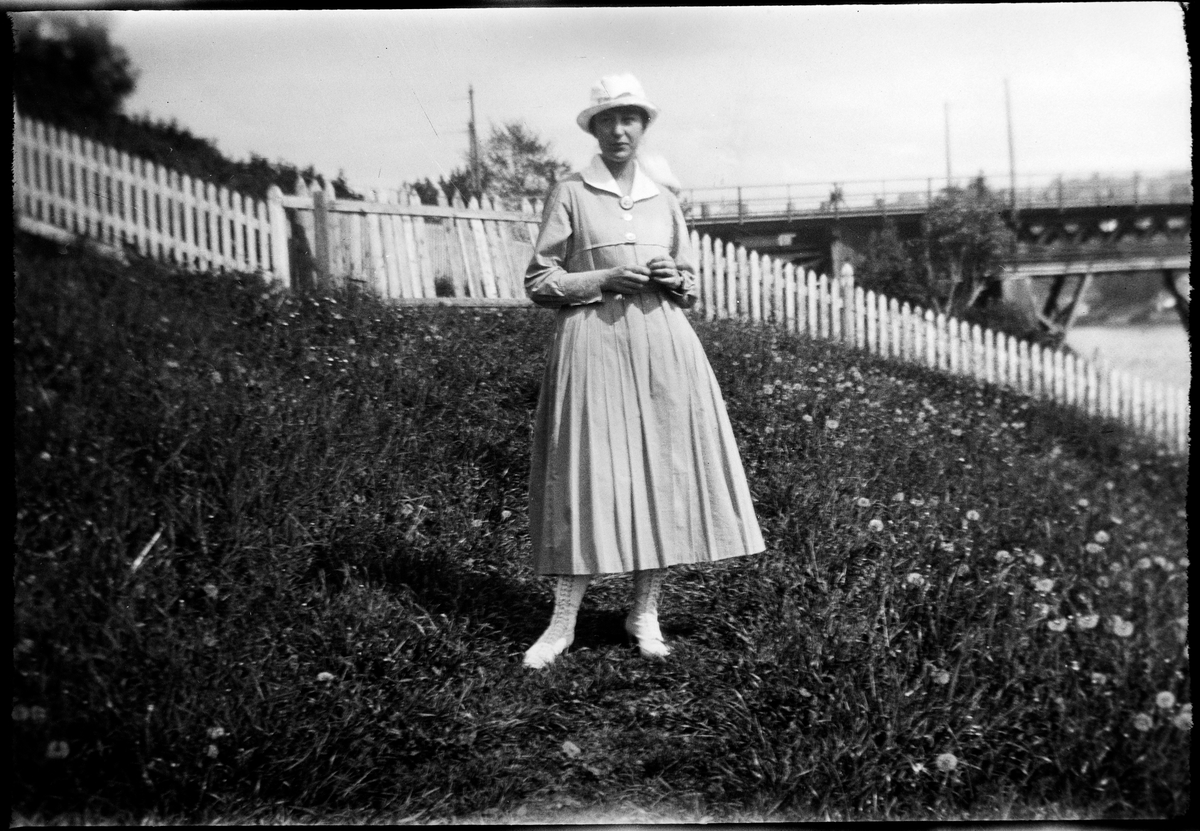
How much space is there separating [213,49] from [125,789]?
209cm

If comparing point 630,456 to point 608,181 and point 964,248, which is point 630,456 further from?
point 964,248

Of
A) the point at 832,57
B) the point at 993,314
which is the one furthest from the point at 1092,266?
the point at 832,57

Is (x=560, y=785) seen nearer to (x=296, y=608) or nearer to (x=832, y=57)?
(x=296, y=608)

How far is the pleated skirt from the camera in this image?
260cm

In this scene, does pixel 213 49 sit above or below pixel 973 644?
above

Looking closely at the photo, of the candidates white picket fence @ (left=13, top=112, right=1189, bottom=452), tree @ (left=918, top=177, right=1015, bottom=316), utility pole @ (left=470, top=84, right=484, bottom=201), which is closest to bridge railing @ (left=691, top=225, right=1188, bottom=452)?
white picket fence @ (left=13, top=112, right=1189, bottom=452)

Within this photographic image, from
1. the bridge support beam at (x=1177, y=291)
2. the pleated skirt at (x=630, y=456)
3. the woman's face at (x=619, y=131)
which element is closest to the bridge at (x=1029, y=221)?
the bridge support beam at (x=1177, y=291)

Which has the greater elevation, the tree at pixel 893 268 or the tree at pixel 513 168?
the tree at pixel 513 168

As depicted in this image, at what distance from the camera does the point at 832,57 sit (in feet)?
8.75

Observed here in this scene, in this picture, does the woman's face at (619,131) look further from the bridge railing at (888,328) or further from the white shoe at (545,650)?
the white shoe at (545,650)

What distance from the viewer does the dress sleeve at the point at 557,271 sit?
2625 millimetres

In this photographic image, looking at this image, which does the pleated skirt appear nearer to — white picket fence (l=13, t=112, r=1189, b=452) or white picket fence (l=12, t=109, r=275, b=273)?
white picket fence (l=13, t=112, r=1189, b=452)

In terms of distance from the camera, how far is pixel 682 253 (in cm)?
278

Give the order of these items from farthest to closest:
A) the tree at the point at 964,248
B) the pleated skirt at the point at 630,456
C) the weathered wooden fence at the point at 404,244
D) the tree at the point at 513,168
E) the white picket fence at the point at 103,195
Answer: the weathered wooden fence at the point at 404,244 → the tree at the point at 964,248 → the tree at the point at 513,168 → the pleated skirt at the point at 630,456 → the white picket fence at the point at 103,195
